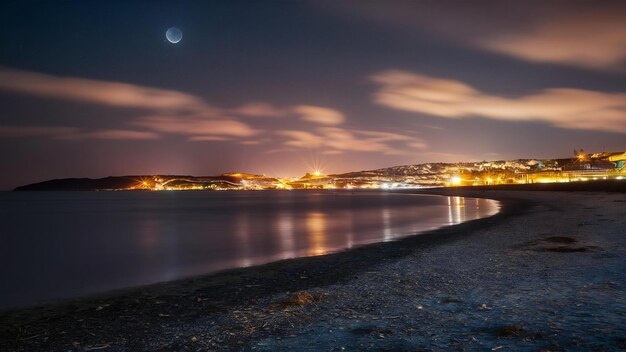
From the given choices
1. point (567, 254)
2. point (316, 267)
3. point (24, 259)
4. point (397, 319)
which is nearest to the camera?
point (397, 319)

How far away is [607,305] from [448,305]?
293 centimetres

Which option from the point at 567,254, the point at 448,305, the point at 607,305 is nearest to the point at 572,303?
the point at 607,305

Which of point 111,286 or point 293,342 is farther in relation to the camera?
point 111,286

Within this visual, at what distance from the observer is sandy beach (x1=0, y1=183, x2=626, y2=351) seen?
6.93 meters

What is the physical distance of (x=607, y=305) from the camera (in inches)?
321

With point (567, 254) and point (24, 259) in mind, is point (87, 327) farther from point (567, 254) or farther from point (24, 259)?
point (24, 259)

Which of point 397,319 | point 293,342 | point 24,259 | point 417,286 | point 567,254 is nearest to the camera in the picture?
point 293,342

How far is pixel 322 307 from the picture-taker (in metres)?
9.09

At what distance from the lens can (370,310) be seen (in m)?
8.67

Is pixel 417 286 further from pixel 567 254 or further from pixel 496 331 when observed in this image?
pixel 567 254

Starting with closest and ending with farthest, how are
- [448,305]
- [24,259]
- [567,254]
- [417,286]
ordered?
1. [448,305]
2. [417,286]
3. [567,254]
4. [24,259]

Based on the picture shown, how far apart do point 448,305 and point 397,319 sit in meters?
1.43

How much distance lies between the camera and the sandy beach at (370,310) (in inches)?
273

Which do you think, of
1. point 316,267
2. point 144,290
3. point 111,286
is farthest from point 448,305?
point 111,286
